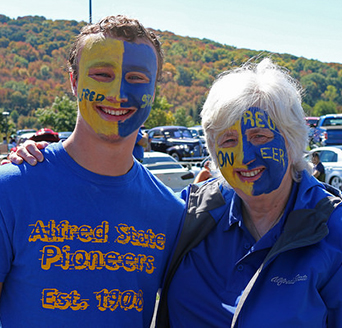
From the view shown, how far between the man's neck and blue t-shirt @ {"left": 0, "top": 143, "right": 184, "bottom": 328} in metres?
0.04

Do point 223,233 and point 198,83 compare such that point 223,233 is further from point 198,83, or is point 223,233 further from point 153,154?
point 198,83

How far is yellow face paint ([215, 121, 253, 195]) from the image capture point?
212 centimetres

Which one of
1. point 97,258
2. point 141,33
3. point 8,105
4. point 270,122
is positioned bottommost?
point 8,105

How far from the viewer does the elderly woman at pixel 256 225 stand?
1.82m

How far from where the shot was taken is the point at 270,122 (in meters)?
2.10

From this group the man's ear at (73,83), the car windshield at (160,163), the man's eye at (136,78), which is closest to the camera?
the man's eye at (136,78)

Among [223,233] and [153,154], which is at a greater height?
[223,233]

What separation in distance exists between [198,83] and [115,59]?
123m

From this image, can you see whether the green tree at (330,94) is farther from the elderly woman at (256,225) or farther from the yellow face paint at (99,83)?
the yellow face paint at (99,83)

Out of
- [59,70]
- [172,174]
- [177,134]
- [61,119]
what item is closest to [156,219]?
[172,174]

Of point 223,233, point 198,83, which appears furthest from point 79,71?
point 198,83

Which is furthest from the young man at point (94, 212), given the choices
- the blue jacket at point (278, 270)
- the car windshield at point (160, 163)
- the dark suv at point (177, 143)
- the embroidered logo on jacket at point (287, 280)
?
the dark suv at point (177, 143)

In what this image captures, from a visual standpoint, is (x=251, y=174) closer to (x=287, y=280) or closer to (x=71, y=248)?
(x=287, y=280)

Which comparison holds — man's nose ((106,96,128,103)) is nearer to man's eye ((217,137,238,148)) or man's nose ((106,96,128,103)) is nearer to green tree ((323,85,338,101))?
man's eye ((217,137,238,148))
